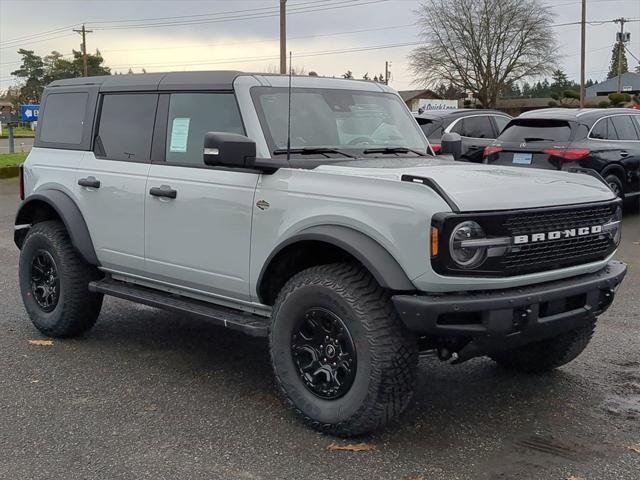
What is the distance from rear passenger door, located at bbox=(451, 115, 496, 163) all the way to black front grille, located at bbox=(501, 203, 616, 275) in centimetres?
886

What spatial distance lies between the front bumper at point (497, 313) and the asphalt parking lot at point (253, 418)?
0.59 metres

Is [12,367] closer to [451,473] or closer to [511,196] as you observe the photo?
[451,473]

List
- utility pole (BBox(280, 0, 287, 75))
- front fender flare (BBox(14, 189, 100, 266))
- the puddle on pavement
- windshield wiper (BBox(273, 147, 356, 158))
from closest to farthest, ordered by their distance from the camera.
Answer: the puddle on pavement, windshield wiper (BBox(273, 147, 356, 158)), front fender flare (BBox(14, 189, 100, 266)), utility pole (BBox(280, 0, 287, 75))

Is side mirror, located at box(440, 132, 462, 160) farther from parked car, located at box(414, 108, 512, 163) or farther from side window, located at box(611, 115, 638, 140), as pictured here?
side window, located at box(611, 115, 638, 140)

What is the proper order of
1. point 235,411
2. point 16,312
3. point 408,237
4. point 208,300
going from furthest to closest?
point 16,312
point 208,300
point 235,411
point 408,237

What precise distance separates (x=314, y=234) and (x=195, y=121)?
1.46m

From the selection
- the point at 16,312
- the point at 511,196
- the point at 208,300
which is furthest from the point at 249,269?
the point at 16,312

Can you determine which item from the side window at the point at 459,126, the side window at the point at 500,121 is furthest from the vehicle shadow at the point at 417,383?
the side window at the point at 500,121

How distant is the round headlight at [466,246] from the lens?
3.45m

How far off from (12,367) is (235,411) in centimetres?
181

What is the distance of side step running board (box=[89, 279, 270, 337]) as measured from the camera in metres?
4.29

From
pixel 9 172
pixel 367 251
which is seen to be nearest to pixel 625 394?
pixel 367 251

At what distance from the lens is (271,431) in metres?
4.01

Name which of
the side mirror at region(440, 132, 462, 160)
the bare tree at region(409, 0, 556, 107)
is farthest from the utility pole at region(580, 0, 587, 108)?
the side mirror at region(440, 132, 462, 160)
